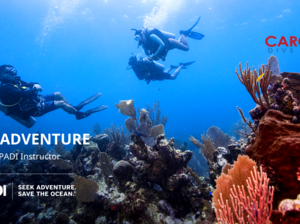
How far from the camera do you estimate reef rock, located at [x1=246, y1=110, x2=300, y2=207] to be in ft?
5.55

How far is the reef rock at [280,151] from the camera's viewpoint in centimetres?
169

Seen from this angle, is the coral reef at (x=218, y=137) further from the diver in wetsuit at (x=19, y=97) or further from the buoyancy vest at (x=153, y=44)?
the diver in wetsuit at (x=19, y=97)

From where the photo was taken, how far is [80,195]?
3.98 metres

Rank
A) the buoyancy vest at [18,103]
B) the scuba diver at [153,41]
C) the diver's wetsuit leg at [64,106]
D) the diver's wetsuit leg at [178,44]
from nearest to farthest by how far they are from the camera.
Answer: the buoyancy vest at [18,103] → the diver's wetsuit leg at [64,106] → the scuba diver at [153,41] → the diver's wetsuit leg at [178,44]

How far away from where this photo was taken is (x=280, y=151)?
5.86ft

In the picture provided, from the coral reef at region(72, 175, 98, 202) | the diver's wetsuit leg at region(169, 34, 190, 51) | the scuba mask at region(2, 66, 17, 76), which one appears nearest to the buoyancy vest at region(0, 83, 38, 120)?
the scuba mask at region(2, 66, 17, 76)

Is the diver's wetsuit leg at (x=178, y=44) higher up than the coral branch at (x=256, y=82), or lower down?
higher up

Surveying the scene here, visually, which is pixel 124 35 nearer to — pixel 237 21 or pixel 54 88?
pixel 237 21

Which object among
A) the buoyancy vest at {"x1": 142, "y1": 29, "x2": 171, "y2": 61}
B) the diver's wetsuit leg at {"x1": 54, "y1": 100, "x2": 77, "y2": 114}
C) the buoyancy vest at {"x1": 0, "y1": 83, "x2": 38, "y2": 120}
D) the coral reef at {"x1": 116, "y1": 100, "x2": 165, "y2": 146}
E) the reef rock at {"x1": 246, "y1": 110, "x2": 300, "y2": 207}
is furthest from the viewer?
the buoyancy vest at {"x1": 142, "y1": 29, "x2": 171, "y2": 61}

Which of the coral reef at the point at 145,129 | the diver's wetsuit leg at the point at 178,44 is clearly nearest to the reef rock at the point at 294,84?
the coral reef at the point at 145,129

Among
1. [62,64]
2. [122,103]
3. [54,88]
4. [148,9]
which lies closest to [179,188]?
[122,103]

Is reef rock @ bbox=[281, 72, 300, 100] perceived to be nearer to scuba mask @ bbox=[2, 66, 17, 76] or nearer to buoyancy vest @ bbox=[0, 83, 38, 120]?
buoyancy vest @ bbox=[0, 83, 38, 120]

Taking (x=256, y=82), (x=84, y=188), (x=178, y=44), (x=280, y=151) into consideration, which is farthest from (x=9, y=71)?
(x=178, y=44)

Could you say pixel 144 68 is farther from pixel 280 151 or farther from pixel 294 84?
pixel 280 151
